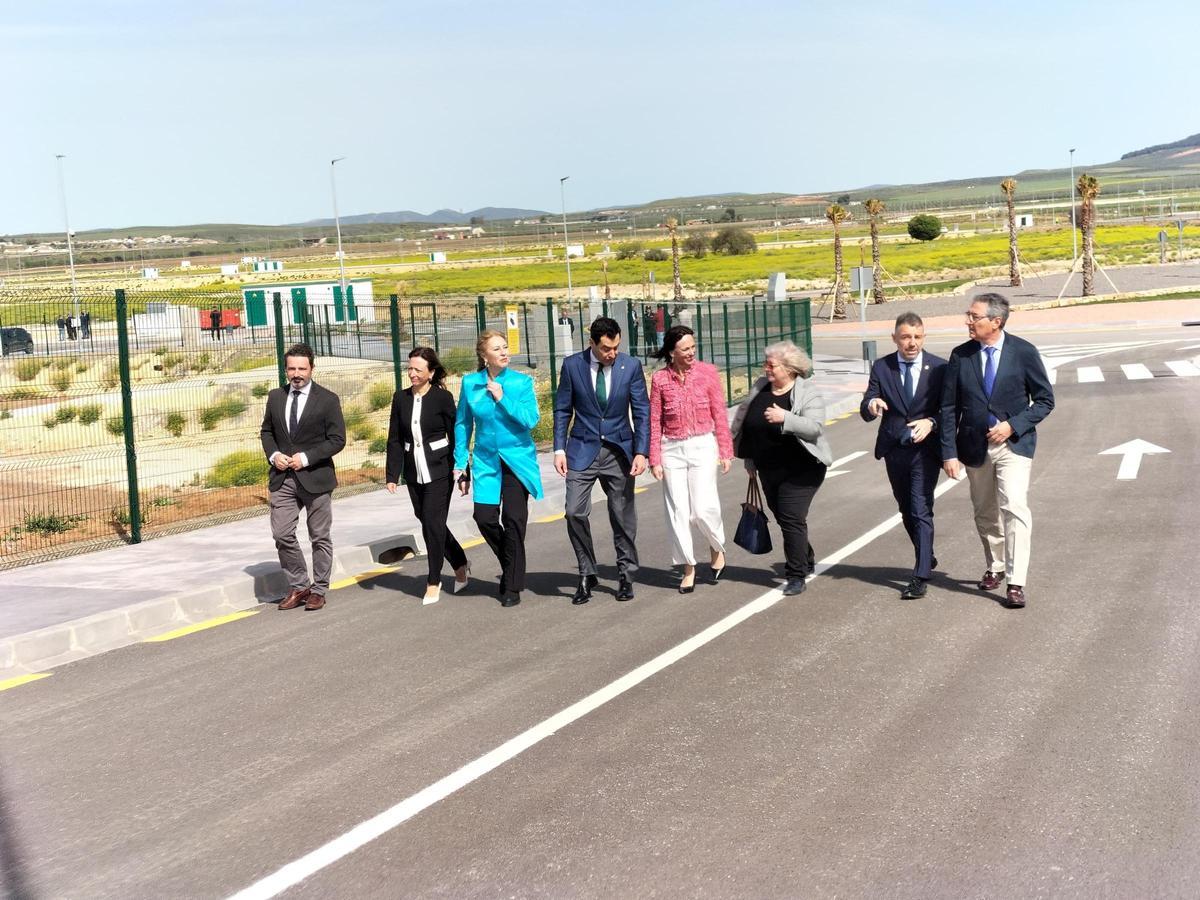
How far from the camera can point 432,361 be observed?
32.4ft

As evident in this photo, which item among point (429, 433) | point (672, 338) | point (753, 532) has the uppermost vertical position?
point (672, 338)

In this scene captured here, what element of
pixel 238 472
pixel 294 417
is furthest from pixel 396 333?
pixel 294 417

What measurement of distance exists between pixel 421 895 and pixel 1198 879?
2585 millimetres

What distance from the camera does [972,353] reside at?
869 centimetres

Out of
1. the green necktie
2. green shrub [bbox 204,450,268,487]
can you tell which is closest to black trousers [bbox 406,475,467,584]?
the green necktie

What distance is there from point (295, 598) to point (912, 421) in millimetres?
4511

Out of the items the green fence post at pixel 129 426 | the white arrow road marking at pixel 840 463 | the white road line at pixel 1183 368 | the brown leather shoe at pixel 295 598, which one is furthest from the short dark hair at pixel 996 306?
the white road line at pixel 1183 368

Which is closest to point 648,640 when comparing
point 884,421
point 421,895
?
point 884,421

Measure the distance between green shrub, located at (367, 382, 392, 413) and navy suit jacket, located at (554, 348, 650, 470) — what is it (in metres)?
19.6

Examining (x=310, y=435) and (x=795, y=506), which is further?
(x=310, y=435)

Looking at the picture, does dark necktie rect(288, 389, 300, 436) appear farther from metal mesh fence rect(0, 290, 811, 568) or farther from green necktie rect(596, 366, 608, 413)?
metal mesh fence rect(0, 290, 811, 568)

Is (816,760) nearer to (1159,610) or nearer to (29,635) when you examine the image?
(1159,610)

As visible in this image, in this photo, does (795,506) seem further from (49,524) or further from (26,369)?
(26,369)

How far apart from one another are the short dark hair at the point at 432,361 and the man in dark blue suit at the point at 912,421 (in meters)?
3.04
